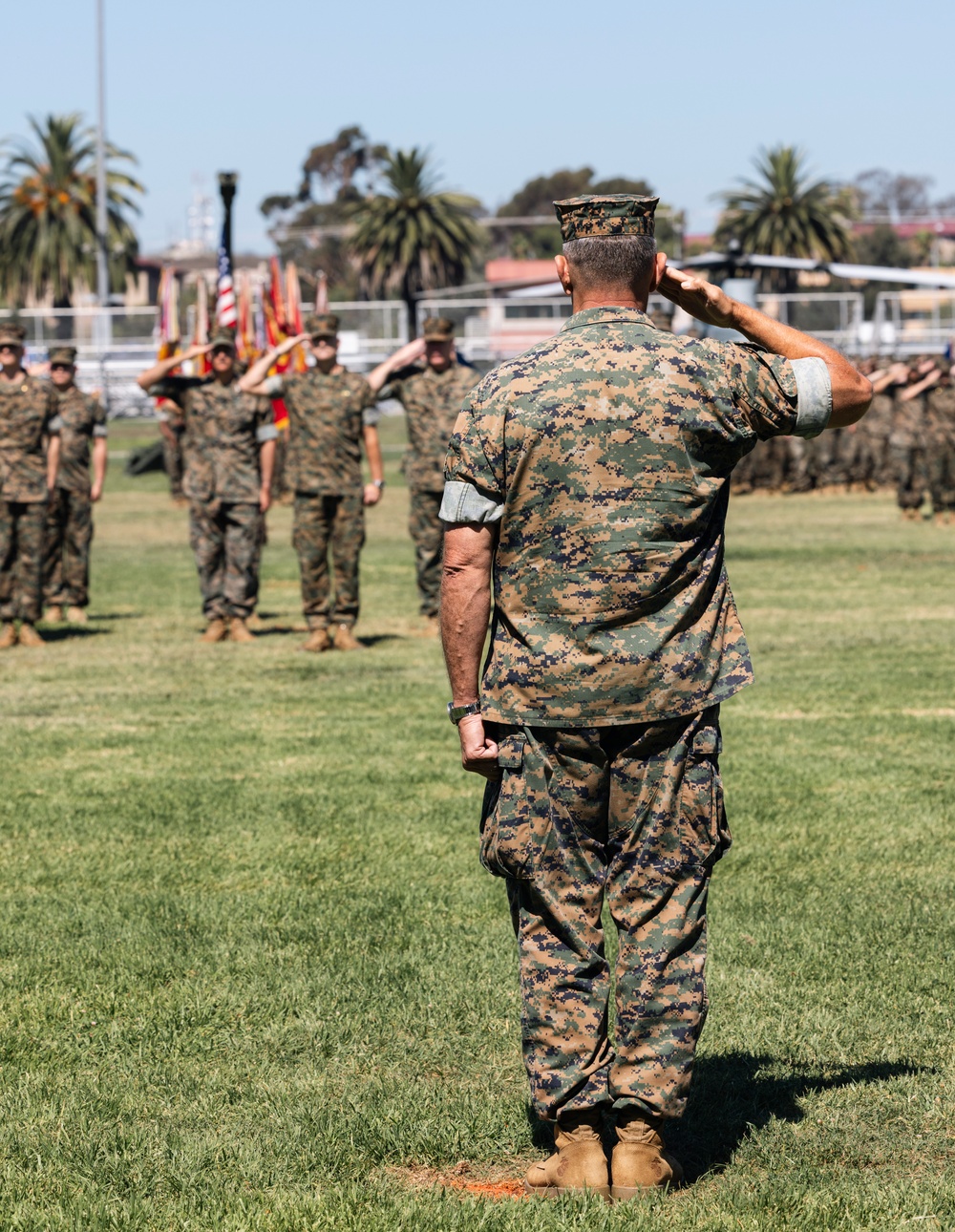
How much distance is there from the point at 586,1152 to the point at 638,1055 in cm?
28

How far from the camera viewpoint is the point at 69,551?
16641mm

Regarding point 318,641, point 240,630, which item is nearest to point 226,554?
point 240,630

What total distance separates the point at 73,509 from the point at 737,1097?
12.8 metres

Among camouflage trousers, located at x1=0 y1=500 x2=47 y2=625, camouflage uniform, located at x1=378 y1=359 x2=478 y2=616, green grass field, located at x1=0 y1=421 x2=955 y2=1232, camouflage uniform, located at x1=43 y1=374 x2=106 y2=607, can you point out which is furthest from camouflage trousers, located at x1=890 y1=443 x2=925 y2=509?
camouflage trousers, located at x1=0 y1=500 x2=47 y2=625

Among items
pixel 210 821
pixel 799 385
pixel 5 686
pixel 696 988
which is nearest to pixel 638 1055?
pixel 696 988

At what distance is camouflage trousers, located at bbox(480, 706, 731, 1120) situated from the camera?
4199 millimetres

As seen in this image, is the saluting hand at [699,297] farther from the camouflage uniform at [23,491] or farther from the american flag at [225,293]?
the american flag at [225,293]

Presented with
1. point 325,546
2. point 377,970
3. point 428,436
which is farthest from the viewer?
point 428,436

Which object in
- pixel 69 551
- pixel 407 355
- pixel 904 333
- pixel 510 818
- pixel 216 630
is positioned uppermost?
pixel 904 333

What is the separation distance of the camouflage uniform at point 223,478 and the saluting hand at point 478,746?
10.3 metres

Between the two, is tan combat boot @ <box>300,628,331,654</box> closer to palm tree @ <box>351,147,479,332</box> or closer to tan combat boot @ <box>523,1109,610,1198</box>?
tan combat boot @ <box>523,1109,610,1198</box>

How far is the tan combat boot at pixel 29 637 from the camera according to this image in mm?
15023

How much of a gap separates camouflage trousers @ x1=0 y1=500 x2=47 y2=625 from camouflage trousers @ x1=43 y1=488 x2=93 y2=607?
153 centimetres

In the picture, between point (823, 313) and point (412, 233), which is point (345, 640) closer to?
point (823, 313)
